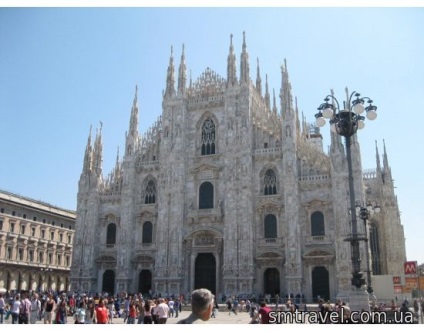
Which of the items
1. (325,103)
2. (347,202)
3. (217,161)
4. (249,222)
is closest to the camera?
(325,103)

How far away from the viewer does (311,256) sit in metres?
33.0

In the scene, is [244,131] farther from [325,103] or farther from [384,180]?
[325,103]

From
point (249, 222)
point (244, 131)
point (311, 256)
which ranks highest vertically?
point (244, 131)

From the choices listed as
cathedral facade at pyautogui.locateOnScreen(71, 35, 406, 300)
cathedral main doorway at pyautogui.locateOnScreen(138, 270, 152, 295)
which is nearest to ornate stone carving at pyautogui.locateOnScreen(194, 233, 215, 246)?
cathedral facade at pyautogui.locateOnScreen(71, 35, 406, 300)

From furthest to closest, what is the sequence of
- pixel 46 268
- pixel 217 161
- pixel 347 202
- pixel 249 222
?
pixel 46 268, pixel 217 161, pixel 249 222, pixel 347 202

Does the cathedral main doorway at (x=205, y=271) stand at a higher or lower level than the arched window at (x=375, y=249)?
lower

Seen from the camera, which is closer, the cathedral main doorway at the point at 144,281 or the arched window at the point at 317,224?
the arched window at the point at 317,224

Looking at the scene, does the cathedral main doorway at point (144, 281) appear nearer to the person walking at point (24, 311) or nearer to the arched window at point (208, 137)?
the arched window at point (208, 137)

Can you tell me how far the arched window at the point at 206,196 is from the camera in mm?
37656

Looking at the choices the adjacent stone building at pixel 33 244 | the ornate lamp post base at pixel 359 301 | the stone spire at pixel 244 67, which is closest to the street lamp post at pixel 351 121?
the ornate lamp post base at pixel 359 301

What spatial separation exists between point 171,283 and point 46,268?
21.5m

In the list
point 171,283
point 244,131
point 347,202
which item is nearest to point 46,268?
point 171,283

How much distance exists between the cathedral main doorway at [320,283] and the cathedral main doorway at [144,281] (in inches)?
540

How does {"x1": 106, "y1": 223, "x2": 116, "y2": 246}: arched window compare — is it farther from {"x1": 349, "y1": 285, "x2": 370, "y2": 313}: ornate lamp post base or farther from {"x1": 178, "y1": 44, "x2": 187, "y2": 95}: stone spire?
{"x1": 349, "y1": 285, "x2": 370, "y2": 313}: ornate lamp post base
